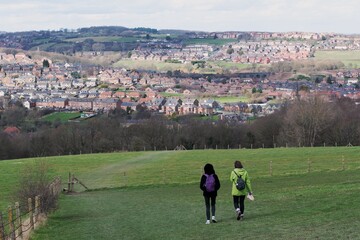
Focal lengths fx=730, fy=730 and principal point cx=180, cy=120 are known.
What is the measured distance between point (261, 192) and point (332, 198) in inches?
227

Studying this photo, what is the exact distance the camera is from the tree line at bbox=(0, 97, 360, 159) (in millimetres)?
73562

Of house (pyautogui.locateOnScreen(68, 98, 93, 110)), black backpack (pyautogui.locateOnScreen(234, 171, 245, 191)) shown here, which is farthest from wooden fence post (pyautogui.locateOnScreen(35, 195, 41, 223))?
house (pyautogui.locateOnScreen(68, 98, 93, 110))

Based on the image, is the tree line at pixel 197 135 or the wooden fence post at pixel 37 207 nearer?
the wooden fence post at pixel 37 207

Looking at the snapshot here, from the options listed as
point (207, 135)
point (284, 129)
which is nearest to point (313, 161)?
point (284, 129)

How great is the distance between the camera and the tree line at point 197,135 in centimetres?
7356

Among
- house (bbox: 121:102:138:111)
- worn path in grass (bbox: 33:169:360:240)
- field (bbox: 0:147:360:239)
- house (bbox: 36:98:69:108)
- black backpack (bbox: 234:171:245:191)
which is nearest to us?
worn path in grass (bbox: 33:169:360:240)

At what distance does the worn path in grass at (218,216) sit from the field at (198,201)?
23 millimetres

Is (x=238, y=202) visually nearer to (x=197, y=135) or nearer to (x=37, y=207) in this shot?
(x=37, y=207)

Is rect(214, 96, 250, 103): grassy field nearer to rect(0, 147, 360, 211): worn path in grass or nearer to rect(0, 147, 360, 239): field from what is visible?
rect(0, 147, 360, 211): worn path in grass

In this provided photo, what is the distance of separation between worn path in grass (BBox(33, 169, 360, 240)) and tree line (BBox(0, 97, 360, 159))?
44708 mm

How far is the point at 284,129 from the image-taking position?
75.2 metres

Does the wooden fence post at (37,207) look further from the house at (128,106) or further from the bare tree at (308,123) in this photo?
the house at (128,106)

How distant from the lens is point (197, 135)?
8312 cm

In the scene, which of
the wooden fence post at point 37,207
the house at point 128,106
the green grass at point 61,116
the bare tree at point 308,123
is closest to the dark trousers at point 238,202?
the wooden fence post at point 37,207
